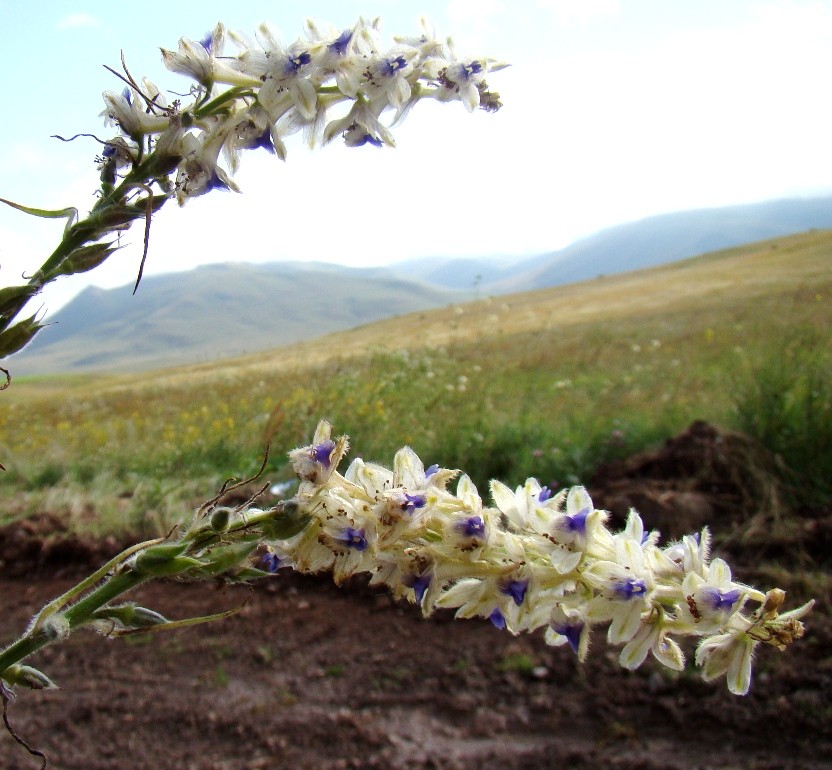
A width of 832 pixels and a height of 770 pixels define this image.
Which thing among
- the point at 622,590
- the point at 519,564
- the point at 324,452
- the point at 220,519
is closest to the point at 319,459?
the point at 324,452

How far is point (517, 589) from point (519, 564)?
27 mm

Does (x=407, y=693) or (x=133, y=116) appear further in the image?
(x=407, y=693)

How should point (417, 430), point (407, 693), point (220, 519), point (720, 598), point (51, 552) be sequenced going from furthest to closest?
point (417, 430) < point (51, 552) < point (407, 693) < point (720, 598) < point (220, 519)

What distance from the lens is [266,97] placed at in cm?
94

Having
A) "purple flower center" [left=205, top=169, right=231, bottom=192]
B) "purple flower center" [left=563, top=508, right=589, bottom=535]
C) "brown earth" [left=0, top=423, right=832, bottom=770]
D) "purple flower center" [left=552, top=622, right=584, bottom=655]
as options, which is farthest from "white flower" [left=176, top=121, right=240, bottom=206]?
"brown earth" [left=0, top=423, right=832, bottom=770]

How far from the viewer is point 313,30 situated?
3.27 ft

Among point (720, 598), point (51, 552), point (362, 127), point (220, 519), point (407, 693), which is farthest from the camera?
point (51, 552)

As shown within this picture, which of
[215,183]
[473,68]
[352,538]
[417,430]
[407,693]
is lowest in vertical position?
[407,693]

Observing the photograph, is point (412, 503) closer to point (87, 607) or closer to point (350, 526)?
point (350, 526)

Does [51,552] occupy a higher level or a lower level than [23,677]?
lower

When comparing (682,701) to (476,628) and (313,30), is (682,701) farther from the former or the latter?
(313,30)

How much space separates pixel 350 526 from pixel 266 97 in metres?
0.49

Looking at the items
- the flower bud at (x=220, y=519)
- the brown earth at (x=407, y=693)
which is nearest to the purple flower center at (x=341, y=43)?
the flower bud at (x=220, y=519)

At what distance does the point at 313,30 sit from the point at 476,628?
3.23m
